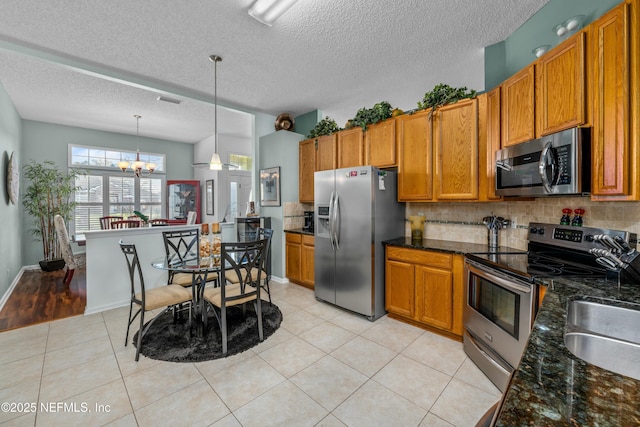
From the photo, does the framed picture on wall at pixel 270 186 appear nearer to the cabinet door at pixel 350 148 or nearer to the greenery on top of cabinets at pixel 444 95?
the cabinet door at pixel 350 148

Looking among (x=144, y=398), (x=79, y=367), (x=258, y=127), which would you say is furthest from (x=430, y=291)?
(x=258, y=127)

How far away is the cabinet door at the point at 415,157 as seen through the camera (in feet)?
9.69

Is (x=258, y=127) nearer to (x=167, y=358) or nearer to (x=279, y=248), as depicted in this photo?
(x=279, y=248)

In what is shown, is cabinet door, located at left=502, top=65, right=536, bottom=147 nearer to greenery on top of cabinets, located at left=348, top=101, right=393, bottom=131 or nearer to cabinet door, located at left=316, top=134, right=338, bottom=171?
greenery on top of cabinets, located at left=348, top=101, right=393, bottom=131

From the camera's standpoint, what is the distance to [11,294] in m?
3.86

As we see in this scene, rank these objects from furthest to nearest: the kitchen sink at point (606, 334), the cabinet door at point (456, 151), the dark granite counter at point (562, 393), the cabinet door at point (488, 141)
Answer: the cabinet door at point (456, 151)
the cabinet door at point (488, 141)
the kitchen sink at point (606, 334)
the dark granite counter at point (562, 393)

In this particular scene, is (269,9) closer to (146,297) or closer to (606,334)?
(146,297)

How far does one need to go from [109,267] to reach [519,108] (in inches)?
182

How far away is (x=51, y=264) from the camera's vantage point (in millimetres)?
5047

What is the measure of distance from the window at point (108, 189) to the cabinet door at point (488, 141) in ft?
24.0

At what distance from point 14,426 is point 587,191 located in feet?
12.3

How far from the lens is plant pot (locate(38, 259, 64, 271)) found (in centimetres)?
501

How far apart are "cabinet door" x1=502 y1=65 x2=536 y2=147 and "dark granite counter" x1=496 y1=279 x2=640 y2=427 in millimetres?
1843

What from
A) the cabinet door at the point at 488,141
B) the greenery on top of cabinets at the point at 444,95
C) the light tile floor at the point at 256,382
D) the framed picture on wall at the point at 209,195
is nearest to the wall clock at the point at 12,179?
the light tile floor at the point at 256,382
